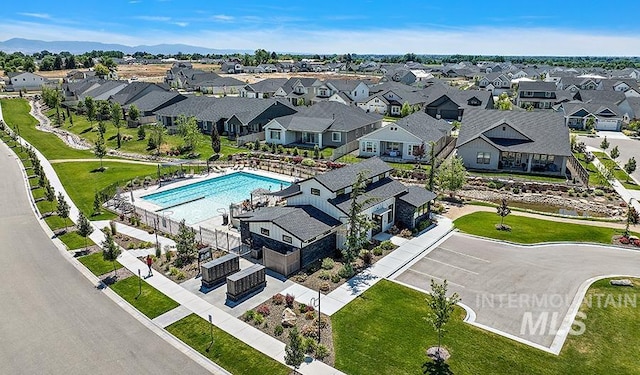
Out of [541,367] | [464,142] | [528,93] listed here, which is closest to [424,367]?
[541,367]

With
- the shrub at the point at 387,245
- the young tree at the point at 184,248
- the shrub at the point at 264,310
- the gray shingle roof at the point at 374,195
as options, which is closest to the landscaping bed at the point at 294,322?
the shrub at the point at 264,310

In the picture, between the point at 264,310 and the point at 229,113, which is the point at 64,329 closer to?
the point at 264,310

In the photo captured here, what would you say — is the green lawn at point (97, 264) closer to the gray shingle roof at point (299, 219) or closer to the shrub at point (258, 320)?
the gray shingle roof at point (299, 219)

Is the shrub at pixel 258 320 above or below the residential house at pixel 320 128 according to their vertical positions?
below

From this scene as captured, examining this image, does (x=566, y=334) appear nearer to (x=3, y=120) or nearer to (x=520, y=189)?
(x=520, y=189)

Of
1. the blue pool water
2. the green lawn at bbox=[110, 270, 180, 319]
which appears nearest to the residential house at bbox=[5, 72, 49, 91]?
the blue pool water

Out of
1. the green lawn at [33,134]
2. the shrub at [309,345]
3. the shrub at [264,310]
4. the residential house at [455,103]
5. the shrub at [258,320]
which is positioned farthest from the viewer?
the residential house at [455,103]

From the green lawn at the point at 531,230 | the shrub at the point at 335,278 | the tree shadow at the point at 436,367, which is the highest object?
the green lawn at the point at 531,230
